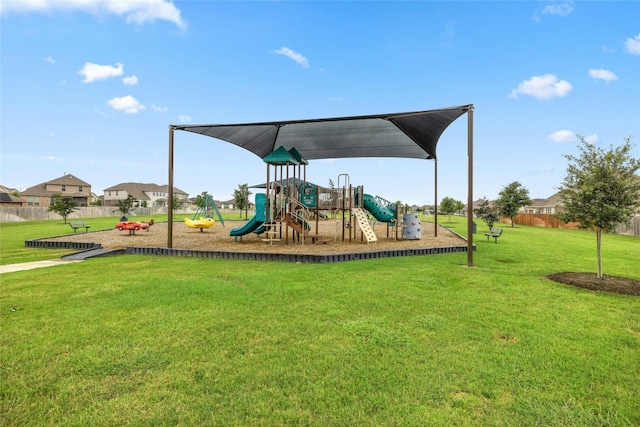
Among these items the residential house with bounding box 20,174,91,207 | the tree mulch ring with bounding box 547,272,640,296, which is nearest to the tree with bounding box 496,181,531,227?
the tree mulch ring with bounding box 547,272,640,296

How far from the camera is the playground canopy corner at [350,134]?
428 inches

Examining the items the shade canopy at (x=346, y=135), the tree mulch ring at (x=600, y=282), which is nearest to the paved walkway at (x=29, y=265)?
the shade canopy at (x=346, y=135)

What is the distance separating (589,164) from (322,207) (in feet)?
33.3

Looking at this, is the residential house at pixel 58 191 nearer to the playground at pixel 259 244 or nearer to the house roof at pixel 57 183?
the house roof at pixel 57 183

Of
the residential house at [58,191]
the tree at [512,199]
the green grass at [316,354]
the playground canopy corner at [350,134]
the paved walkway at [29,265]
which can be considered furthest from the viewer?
the residential house at [58,191]

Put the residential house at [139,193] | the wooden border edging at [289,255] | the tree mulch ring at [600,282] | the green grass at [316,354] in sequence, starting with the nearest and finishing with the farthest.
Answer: the green grass at [316,354] → the tree mulch ring at [600,282] → the wooden border edging at [289,255] → the residential house at [139,193]

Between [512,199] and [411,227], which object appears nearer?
[411,227]

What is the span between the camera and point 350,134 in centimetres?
1363

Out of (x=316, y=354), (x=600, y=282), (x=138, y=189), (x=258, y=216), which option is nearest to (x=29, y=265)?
(x=258, y=216)

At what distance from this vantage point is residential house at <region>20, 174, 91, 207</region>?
58750 mm

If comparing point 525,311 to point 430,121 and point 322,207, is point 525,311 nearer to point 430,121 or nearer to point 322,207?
point 430,121

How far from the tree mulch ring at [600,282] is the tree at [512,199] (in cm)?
2786

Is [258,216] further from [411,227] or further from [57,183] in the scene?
[57,183]

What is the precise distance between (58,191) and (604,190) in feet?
265
